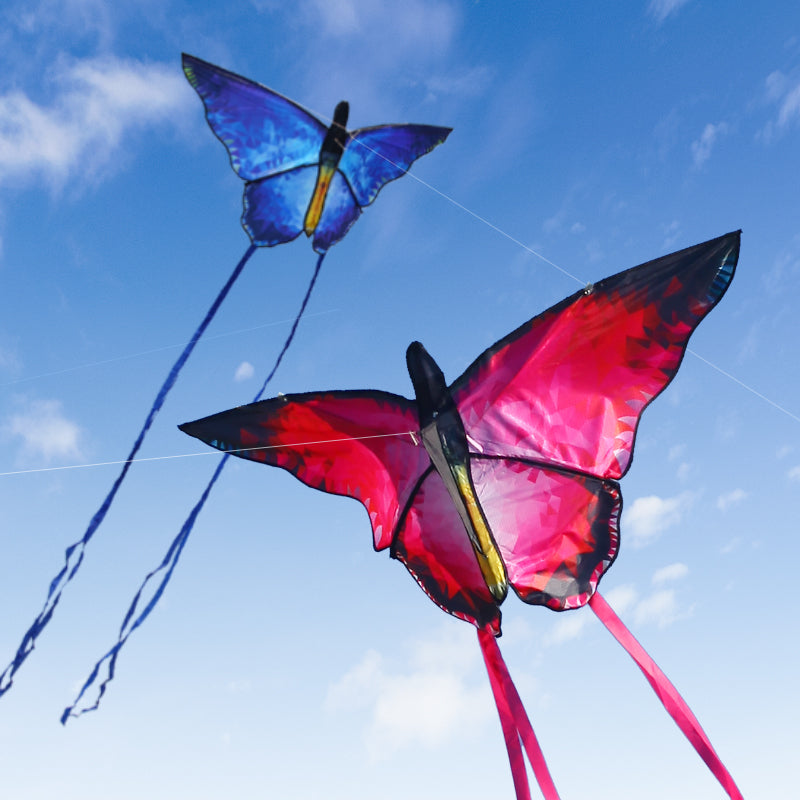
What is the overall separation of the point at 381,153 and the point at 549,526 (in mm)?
2477

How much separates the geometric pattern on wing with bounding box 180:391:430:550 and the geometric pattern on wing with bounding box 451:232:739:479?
458 millimetres

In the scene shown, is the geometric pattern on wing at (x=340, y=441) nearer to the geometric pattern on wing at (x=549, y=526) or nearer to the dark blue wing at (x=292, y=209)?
the geometric pattern on wing at (x=549, y=526)

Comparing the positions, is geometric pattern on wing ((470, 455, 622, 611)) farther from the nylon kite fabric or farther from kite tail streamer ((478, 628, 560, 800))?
kite tail streamer ((478, 628, 560, 800))

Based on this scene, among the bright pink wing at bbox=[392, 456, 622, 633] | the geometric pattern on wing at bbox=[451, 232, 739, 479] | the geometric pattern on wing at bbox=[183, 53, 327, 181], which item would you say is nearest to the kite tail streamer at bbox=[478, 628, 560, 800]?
the bright pink wing at bbox=[392, 456, 622, 633]

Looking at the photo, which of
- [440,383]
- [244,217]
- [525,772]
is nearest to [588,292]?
[440,383]

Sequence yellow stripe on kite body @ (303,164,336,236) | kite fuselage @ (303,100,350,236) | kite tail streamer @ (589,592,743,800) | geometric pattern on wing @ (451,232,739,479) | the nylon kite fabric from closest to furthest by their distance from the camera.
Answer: kite tail streamer @ (589,592,743,800) → geometric pattern on wing @ (451,232,739,479) → the nylon kite fabric → kite fuselage @ (303,100,350,236) → yellow stripe on kite body @ (303,164,336,236)

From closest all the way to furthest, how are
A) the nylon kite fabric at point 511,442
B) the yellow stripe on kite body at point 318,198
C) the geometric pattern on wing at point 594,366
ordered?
the geometric pattern on wing at point 594,366, the nylon kite fabric at point 511,442, the yellow stripe on kite body at point 318,198

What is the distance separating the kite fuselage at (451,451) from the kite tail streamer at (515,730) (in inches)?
15.2

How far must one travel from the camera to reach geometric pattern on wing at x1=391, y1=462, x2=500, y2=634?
4500 mm

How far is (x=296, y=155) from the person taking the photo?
4.32 meters

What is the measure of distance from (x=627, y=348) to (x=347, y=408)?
5.64 feet

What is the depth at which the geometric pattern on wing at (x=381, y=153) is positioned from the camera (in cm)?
427

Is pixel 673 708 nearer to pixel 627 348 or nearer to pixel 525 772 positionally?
pixel 525 772

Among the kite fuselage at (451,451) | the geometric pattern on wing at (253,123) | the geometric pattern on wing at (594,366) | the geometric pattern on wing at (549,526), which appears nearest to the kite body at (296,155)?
the geometric pattern on wing at (253,123)
